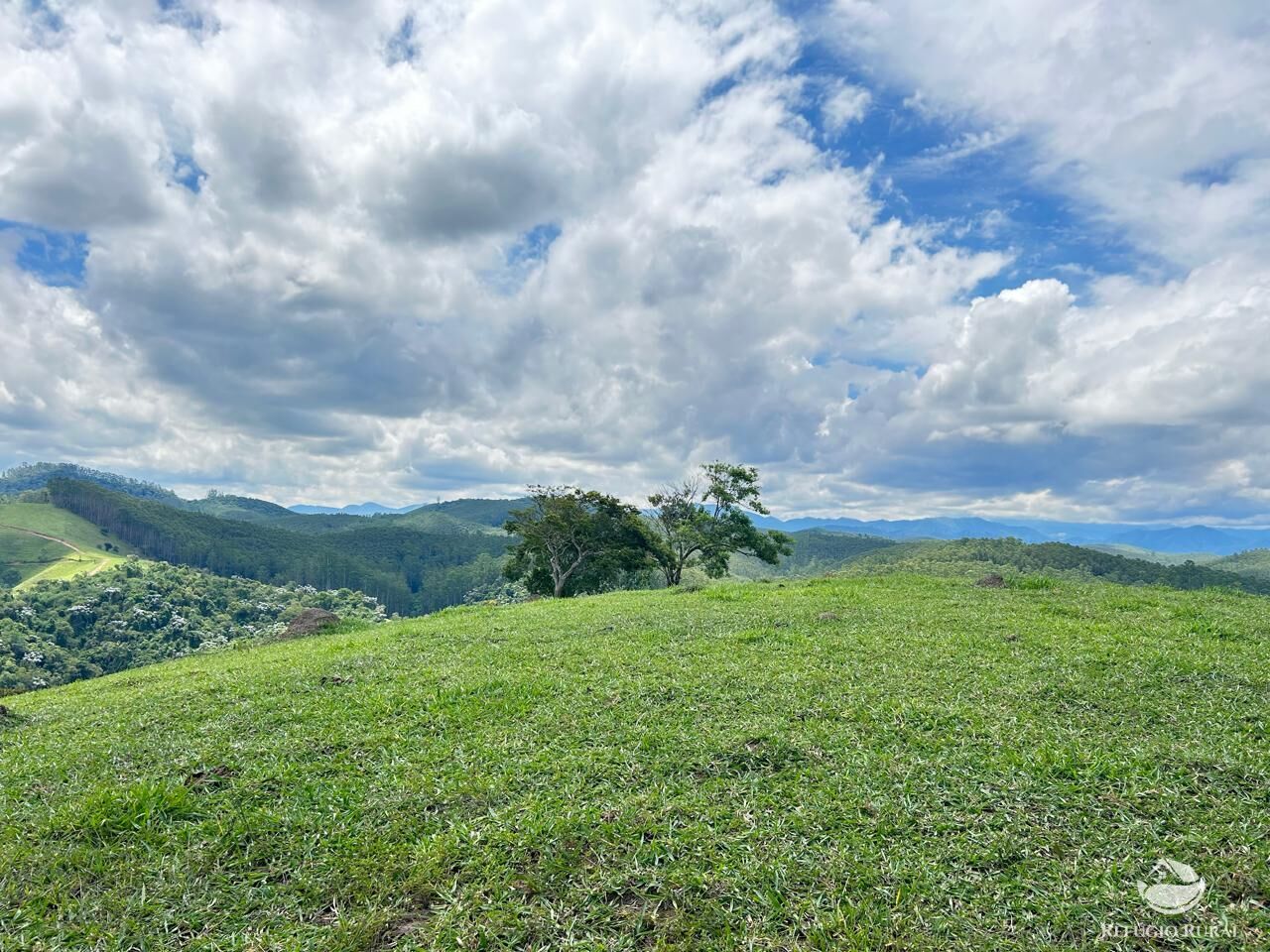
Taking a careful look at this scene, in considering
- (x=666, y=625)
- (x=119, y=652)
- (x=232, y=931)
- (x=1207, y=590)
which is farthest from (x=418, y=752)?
(x=119, y=652)

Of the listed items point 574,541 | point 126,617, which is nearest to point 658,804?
point 574,541

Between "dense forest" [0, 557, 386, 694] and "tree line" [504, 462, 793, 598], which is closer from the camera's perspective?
"tree line" [504, 462, 793, 598]

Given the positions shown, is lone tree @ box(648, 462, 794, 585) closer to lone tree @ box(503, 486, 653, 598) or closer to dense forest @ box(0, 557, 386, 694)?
lone tree @ box(503, 486, 653, 598)

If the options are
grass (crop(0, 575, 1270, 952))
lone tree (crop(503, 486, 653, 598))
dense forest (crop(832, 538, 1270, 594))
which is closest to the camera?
grass (crop(0, 575, 1270, 952))

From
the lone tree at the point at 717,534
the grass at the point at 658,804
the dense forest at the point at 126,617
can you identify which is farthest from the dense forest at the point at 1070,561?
the dense forest at the point at 126,617

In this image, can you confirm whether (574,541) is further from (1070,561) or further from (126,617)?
(126,617)

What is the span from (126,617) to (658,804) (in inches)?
6469

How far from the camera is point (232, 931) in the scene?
510 centimetres

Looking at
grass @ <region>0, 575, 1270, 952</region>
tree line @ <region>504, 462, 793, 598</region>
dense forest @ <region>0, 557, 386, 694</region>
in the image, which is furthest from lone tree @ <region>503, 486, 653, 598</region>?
dense forest @ <region>0, 557, 386, 694</region>

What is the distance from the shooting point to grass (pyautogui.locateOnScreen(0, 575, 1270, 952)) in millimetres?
5027

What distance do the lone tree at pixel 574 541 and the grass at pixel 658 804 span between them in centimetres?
4087

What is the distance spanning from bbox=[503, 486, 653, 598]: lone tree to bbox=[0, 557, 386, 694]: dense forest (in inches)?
1884

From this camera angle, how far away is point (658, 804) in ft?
21.5

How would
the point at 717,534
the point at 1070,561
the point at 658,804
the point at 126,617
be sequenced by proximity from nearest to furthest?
the point at 658,804
the point at 717,534
the point at 1070,561
the point at 126,617
